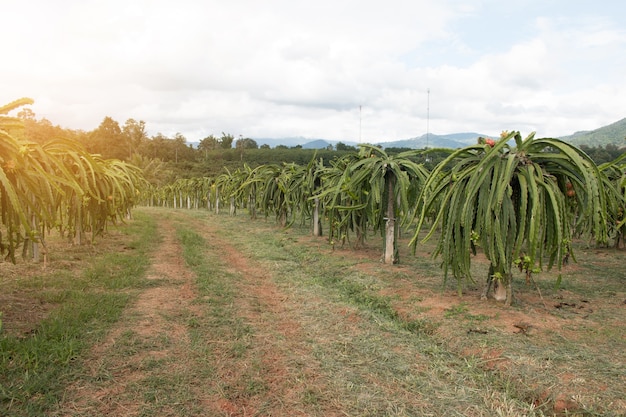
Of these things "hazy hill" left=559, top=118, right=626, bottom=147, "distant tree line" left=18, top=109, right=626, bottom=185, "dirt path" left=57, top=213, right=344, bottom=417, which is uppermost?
"hazy hill" left=559, top=118, right=626, bottom=147

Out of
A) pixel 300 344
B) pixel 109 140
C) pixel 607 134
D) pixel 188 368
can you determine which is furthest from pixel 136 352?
pixel 607 134

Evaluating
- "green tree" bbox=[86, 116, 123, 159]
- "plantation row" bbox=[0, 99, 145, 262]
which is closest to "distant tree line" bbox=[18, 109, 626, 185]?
"green tree" bbox=[86, 116, 123, 159]

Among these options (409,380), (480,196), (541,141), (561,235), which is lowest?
(409,380)

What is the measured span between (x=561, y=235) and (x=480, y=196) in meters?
1.01

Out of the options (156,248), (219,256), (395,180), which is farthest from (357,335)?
(156,248)

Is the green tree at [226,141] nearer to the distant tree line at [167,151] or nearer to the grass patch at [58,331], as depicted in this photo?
the distant tree line at [167,151]

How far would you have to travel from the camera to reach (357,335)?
193 inches

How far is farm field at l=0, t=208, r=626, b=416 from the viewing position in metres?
3.43

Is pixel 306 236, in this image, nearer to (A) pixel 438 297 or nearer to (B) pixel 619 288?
(A) pixel 438 297

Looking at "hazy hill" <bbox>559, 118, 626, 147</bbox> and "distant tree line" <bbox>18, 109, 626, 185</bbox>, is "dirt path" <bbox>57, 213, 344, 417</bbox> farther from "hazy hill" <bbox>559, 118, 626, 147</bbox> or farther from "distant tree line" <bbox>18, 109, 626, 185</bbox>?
"hazy hill" <bbox>559, 118, 626, 147</bbox>

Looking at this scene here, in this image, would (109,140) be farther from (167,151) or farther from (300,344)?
(300,344)

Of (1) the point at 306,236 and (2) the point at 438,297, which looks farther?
(1) the point at 306,236

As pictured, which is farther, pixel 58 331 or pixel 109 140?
pixel 109 140

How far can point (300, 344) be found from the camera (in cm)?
462
